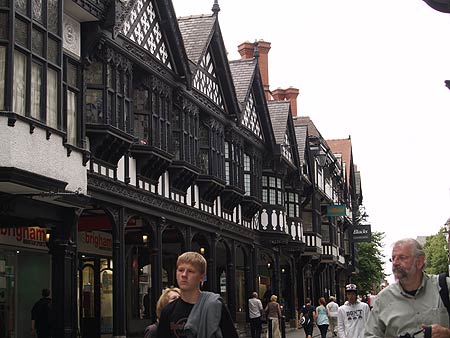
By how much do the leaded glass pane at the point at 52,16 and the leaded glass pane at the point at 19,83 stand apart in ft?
4.71

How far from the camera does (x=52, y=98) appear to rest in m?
16.8

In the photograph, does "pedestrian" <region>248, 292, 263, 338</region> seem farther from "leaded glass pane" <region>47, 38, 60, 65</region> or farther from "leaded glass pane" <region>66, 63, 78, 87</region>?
"leaded glass pane" <region>47, 38, 60, 65</region>

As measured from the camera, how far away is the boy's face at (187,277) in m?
5.88

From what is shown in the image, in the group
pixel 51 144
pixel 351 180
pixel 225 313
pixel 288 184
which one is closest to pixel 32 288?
pixel 51 144

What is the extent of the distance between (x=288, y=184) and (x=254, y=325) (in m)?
13.1

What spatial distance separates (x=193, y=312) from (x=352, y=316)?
9.10m

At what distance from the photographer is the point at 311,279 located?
51531 millimetres

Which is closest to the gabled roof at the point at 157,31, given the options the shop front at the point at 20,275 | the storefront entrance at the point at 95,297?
the shop front at the point at 20,275

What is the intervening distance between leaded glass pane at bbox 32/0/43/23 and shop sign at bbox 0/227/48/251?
604 cm

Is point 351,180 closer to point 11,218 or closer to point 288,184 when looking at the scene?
point 288,184

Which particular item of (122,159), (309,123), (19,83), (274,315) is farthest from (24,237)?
(309,123)

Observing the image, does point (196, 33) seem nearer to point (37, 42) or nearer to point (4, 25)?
point (37, 42)

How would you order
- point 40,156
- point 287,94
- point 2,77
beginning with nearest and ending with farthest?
point 2,77
point 40,156
point 287,94

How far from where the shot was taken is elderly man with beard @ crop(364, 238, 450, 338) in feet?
18.0
